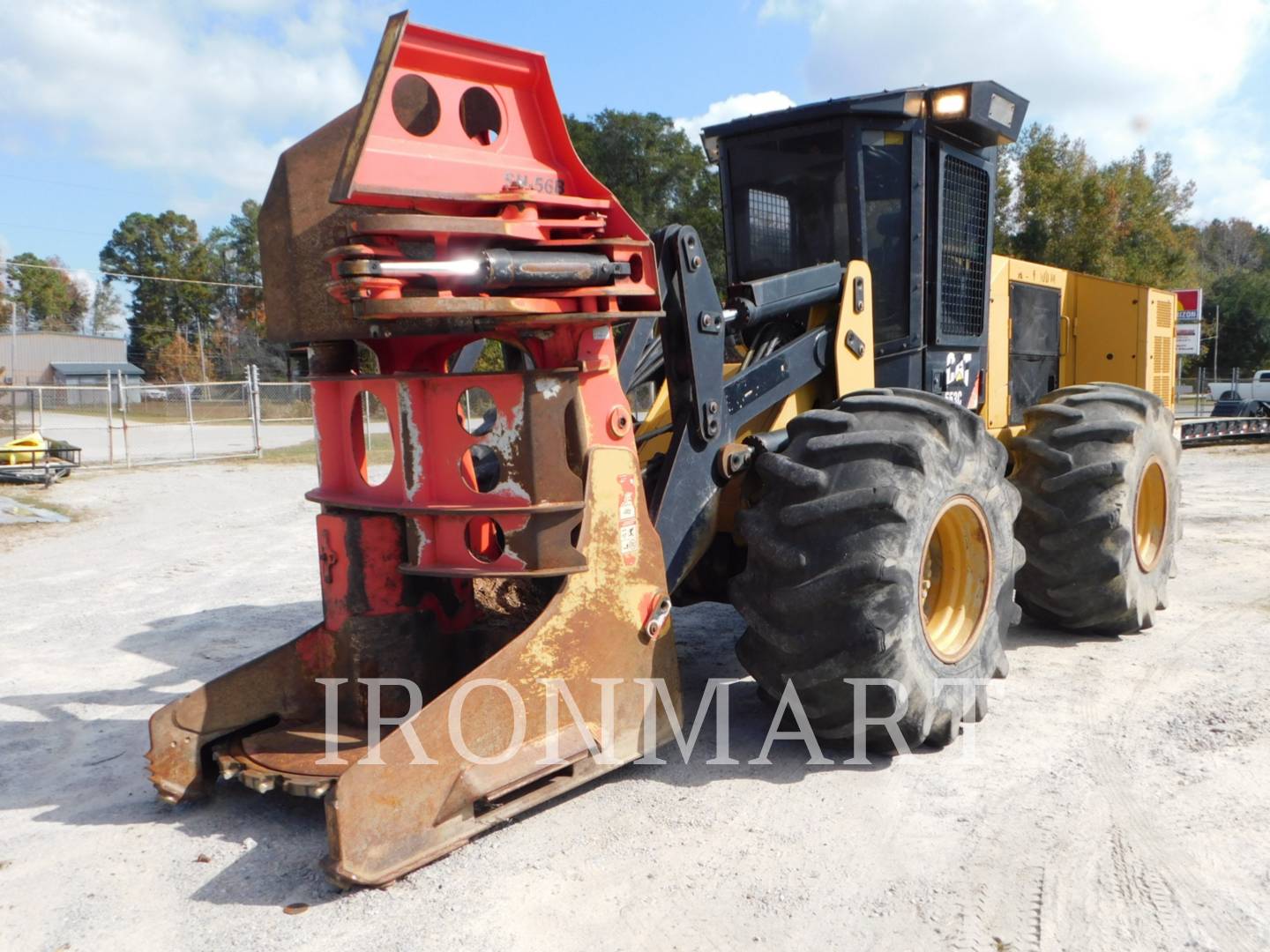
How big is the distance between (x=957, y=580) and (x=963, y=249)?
198 centimetres

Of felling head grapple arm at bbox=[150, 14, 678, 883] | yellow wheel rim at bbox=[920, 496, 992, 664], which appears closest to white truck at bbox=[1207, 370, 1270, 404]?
yellow wheel rim at bbox=[920, 496, 992, 664]

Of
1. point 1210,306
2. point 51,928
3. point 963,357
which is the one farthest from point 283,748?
point 1210,306

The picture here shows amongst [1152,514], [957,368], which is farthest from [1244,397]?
[957,368]

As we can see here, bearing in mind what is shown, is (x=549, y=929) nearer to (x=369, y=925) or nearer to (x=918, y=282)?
(x=369, y=925)

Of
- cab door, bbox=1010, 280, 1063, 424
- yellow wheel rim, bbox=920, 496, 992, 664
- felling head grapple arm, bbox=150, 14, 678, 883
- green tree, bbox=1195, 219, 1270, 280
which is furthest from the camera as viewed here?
green tree, bbox=1195, 219, 1270, 280

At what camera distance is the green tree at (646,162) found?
1352 inches

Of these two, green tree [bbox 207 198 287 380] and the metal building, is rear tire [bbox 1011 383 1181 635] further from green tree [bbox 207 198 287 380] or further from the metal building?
the metal building

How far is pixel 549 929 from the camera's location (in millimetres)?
2891

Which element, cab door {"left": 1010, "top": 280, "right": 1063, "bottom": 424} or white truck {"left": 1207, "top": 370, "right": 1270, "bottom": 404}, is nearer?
cab door {"left": 1010, "top": 280, "right": 1063, "bottom": 424}

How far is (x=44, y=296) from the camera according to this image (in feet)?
253

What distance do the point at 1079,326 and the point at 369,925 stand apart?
6.49 metres

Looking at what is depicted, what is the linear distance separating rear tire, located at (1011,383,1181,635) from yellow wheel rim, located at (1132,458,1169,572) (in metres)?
0.30

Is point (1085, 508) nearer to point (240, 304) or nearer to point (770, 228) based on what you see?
point (770, 228)

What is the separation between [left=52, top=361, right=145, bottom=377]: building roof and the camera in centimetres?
6862
